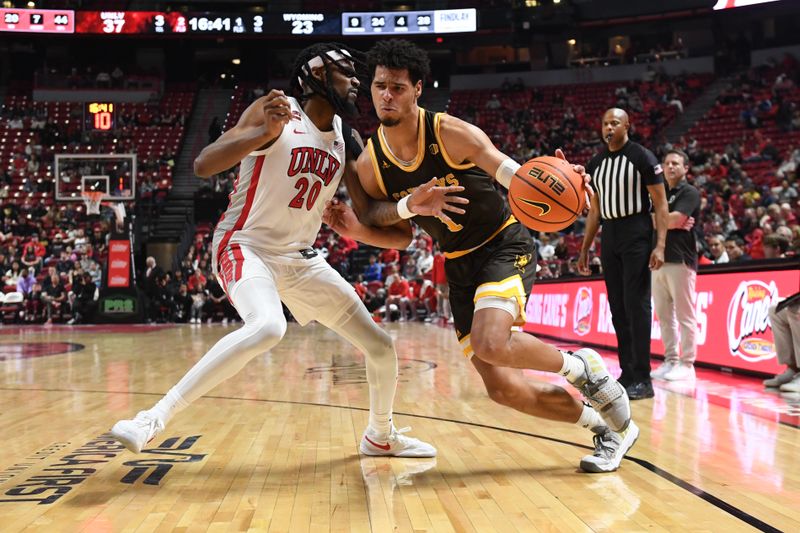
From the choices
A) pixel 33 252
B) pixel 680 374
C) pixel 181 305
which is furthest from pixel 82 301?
pixel 680 374

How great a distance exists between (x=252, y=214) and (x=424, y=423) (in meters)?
1.92

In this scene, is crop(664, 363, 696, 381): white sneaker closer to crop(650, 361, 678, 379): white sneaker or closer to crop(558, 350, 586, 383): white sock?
crop(650, 361, 678, 379): white sneaker

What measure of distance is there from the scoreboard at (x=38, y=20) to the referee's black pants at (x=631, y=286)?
1075 inches

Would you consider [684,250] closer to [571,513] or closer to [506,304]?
[506,304]

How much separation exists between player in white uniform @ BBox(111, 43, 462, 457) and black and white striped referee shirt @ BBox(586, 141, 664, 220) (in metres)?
2.49

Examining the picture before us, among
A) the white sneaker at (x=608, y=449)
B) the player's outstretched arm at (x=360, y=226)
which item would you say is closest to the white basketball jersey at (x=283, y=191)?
the player's outstretched arm at (x=360, y=226)

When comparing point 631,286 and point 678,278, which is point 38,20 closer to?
point 678,278

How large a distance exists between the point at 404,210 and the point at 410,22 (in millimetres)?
26300

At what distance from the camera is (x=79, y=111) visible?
29469mm

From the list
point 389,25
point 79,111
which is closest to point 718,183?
point 389,25

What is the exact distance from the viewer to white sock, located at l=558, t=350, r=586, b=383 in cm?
367

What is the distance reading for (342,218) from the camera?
13.2ft

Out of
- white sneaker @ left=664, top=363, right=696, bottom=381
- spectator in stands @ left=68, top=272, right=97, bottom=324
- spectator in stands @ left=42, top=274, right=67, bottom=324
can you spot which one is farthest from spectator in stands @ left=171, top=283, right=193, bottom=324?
white sneaker @ left=664, top=363, right=696, bottom=381

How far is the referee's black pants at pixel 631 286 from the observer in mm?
5883
